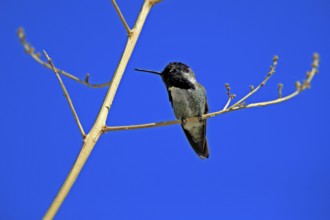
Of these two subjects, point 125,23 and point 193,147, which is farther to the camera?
point 193,147

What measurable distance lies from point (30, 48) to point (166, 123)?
1.36 m

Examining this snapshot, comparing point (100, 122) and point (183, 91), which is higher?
point (183, 91)

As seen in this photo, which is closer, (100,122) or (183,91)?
(100,122)

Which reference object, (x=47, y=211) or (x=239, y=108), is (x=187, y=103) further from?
(x=47, y=211)

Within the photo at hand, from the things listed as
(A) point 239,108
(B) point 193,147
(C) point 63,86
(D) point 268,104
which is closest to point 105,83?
(C) point 63,86

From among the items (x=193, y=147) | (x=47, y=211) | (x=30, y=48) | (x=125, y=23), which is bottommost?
(x=47, y=211)

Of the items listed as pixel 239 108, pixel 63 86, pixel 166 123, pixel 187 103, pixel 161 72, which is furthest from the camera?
pixel 161 72

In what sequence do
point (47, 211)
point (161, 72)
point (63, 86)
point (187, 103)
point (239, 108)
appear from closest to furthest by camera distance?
point (47, 211), point (63, 86), point (239, 108), point (187, 103), point (161, 72)

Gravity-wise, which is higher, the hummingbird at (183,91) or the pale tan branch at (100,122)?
the hummingbird at (183,91)

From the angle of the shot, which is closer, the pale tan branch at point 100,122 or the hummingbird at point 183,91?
the pale tan branch at point 100,122

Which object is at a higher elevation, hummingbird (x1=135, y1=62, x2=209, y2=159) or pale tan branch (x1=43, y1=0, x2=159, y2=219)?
hummingbird (x1=135, y1=62, x2=209, y2=159)

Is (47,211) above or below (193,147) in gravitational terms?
below

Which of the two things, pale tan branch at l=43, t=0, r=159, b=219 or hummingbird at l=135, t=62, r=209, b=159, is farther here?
hummingbird at l=135, t=62, r=209, b=159

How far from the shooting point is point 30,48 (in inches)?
104
